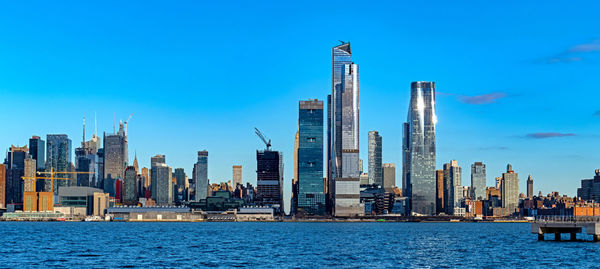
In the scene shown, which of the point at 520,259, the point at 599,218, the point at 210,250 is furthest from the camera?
the point at 599,218

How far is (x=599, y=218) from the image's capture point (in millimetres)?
150000

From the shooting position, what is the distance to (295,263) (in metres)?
103

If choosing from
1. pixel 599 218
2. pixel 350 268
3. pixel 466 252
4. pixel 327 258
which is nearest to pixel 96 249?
pixel 327 258

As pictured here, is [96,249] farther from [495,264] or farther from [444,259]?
[495,264]

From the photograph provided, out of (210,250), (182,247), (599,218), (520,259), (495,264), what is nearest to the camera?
(495,264)

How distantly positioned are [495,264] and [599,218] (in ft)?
188

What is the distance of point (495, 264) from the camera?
103m

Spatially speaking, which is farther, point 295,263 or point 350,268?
point 295,263

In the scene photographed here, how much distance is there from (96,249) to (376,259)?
49179mm

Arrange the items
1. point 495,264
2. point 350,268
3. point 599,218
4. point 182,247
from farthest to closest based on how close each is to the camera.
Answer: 1. point 599,218
2. point 182,247
3. point 495,264
4. point 350,268

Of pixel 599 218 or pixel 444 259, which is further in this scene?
pixel 599 218

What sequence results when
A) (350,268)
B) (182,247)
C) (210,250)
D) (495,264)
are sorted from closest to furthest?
(350,268) → (495,264) → (210,250) → (182,247)

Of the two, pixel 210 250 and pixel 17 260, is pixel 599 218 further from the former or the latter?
pixel 17 260

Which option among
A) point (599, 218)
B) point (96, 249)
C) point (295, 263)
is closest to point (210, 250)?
point (96, 249)
